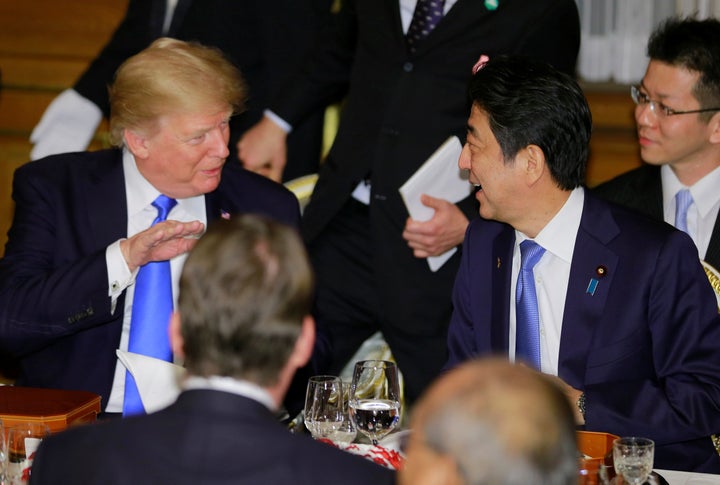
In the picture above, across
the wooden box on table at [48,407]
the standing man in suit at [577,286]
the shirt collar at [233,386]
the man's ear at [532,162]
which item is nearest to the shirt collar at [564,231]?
the standing man in suit at [577,286]

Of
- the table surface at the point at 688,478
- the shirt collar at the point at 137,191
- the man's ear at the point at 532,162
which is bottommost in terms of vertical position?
the table surface at the point at 688,478

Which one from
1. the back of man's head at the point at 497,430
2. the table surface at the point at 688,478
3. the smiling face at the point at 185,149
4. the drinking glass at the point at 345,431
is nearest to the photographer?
the back of man's head at the point at 497,430

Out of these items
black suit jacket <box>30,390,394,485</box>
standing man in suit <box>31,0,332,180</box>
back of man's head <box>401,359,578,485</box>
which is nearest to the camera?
back of man's head <box>401,359,578,485</box>

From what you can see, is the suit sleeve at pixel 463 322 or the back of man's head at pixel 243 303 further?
the suit sleeve at pixel 463 322

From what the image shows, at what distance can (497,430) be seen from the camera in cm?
125

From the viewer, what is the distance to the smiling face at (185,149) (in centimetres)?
297

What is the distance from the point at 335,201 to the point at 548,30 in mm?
872

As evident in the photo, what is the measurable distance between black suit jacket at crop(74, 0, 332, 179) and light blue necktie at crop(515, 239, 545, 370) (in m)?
1.66

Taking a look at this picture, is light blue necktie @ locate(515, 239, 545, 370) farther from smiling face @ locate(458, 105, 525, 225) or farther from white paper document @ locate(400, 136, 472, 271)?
white paper document @ locate(400, 136, 472, 271)

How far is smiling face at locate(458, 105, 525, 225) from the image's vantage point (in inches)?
111

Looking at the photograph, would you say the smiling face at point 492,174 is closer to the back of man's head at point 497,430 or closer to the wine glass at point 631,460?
the wine glass at point 631,460

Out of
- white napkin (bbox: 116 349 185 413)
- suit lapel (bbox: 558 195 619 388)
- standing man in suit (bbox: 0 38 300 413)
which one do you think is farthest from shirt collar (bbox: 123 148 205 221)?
suit lapel (bbox: 558 195 619 388)

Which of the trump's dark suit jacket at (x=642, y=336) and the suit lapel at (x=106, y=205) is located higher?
the suit lapel at (x=106, y=205)

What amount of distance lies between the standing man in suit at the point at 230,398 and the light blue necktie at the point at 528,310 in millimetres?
1278
